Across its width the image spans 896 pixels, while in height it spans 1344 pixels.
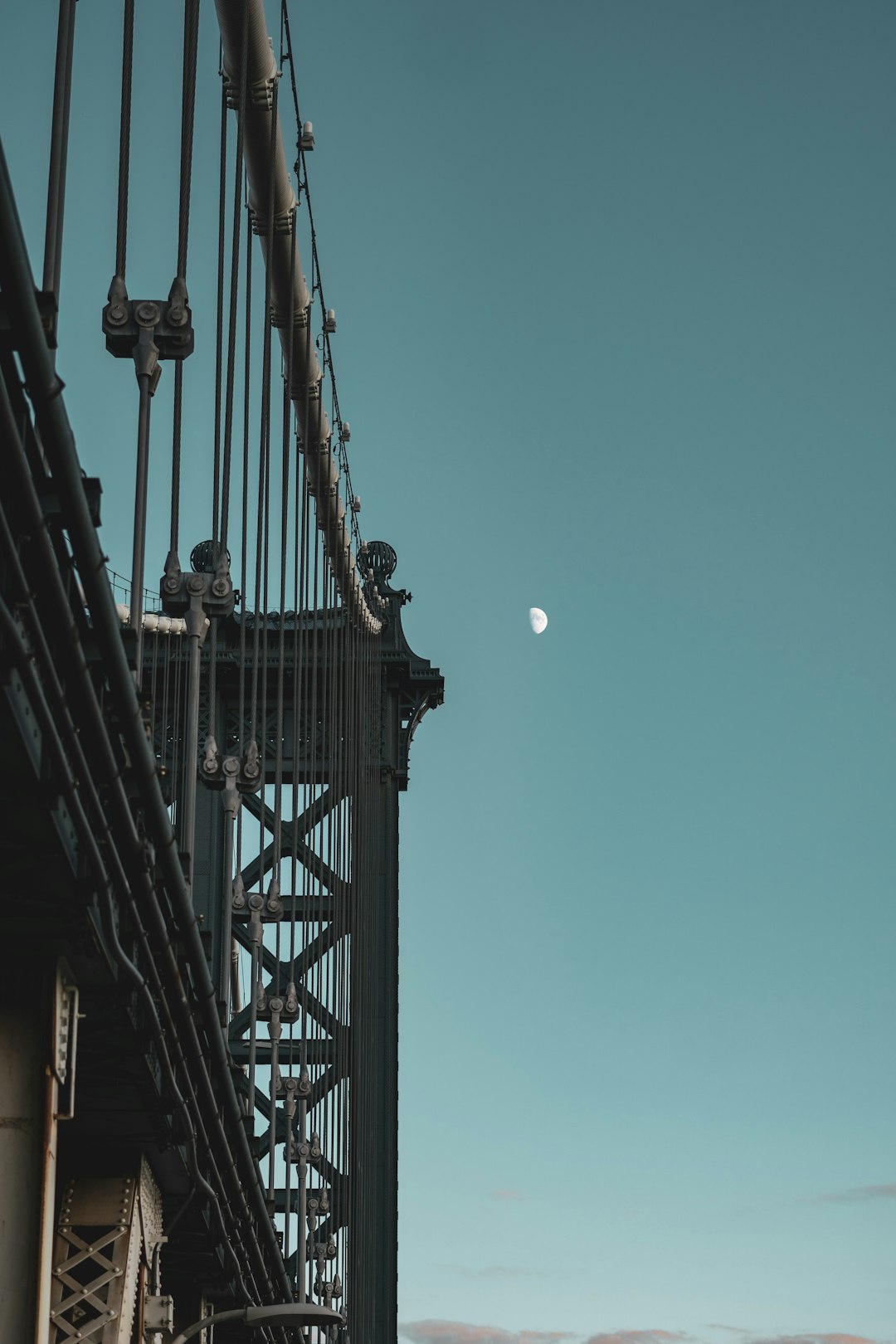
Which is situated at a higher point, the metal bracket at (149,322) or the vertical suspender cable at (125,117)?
the vertical suspender cable at (125,117)

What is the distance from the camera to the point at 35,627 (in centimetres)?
1059

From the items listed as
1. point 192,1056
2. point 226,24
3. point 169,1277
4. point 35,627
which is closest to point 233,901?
point 169,1277

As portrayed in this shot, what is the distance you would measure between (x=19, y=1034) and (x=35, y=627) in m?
3.37

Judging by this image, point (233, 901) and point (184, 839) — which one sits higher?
point (233, 901)

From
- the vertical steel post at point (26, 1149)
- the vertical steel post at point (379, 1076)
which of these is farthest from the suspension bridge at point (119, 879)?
the vertical steel post at point (379, 1076)

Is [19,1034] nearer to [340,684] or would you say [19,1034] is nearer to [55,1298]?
[55,1298]

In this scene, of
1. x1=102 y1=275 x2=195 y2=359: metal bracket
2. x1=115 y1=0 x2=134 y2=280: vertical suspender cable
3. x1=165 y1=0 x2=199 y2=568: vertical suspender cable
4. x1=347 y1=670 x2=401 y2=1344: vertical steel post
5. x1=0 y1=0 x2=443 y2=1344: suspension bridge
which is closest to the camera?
x1=0 y1=0 x2=443 y2=1344: suspension bridge

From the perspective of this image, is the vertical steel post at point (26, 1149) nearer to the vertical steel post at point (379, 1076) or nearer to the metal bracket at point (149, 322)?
the metal bracket at point (149, 322)

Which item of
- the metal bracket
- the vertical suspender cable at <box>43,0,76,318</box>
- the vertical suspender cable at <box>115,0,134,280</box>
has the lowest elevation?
the vertical suspender cable at <box>43,0,76,318</box>

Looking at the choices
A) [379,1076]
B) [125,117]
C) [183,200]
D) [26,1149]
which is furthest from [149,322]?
[379,1076]

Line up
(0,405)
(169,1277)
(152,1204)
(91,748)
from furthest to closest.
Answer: (169,1277) → (152,1204) → (91,748) → (0,405)

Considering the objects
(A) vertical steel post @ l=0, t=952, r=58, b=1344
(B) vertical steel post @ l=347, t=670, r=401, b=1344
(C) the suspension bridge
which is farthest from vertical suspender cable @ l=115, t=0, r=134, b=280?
(B) vertical steel post @ l=347, t=670, r=401, b=1344

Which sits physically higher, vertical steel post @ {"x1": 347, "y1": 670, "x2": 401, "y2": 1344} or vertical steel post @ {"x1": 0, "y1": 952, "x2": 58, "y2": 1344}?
vertical steel post @ {"x1": 347, "y1": 670, "x2": 401, "y2": 1344}

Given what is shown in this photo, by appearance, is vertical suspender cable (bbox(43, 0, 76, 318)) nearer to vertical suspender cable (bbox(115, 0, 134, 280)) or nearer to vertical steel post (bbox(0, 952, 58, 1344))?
vertical suspender cable (bbox(115, 0, 134, 280))
